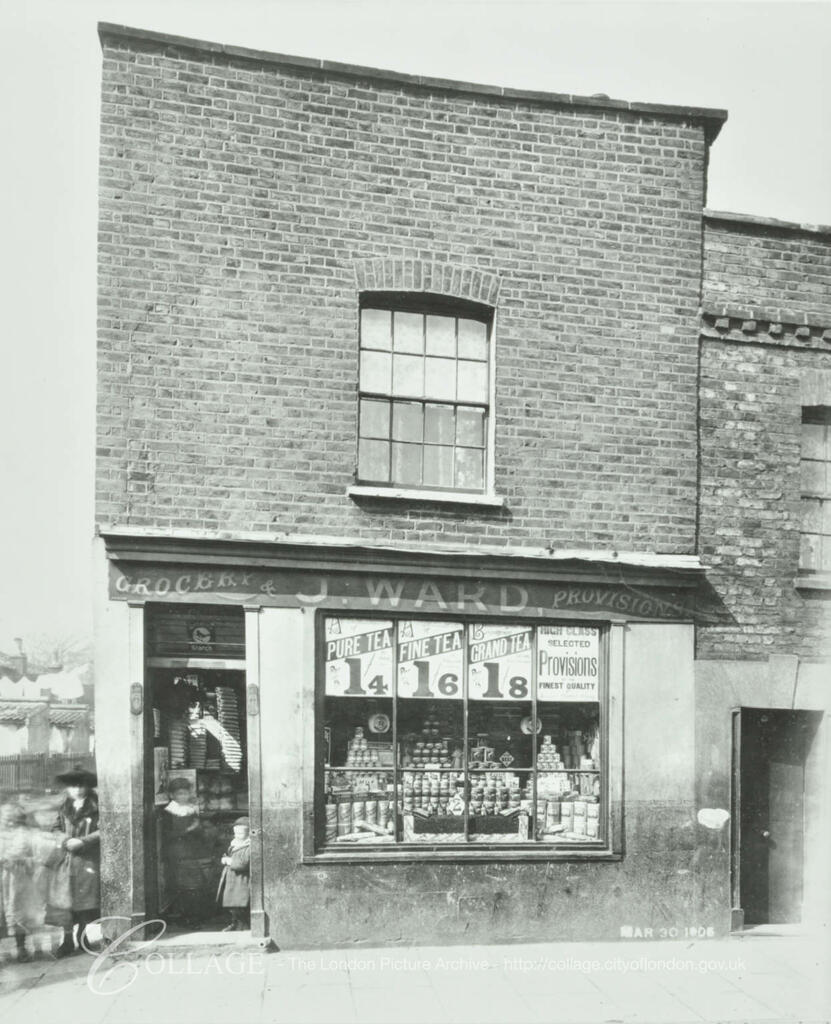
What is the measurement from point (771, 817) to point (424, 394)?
5316 millimetres

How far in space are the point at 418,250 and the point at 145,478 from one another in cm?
326

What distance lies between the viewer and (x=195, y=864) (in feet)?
27.4

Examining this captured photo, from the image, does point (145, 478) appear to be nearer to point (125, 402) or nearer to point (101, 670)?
point (125, 402)

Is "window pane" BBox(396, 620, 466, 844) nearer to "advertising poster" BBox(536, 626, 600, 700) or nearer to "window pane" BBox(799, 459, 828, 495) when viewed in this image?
"advertising poster" BBox(536, 626, 600, 700)

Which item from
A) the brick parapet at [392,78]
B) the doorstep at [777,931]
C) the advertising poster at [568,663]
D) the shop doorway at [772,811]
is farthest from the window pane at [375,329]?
the doorstep at [777,931]

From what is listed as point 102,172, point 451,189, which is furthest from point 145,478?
point 451,189

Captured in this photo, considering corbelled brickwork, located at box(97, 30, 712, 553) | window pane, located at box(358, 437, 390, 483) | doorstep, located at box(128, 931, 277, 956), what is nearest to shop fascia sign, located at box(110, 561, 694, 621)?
corbelled brickwork, located at box(97, 30, 712, 553)

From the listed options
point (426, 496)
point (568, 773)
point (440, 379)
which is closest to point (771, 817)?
point (568, 773)

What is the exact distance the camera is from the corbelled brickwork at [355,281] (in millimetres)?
8305

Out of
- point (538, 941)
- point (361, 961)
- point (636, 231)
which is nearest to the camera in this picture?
point (361, 961)

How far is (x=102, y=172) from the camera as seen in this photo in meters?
8.25

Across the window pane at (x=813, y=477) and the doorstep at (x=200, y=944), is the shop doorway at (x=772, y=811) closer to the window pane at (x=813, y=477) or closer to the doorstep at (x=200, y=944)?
the window pane at (x=813, y=477)

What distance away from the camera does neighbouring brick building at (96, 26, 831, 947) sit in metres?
8.25

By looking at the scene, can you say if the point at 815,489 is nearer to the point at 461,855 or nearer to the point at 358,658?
the point at 358,658
